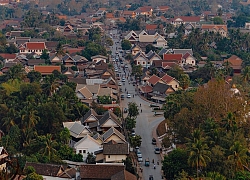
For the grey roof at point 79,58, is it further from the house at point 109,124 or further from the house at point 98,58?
the house at point 109,124

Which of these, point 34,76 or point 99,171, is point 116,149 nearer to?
point 99,171

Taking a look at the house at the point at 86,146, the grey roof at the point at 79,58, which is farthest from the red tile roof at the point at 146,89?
the house at the point at 86,146

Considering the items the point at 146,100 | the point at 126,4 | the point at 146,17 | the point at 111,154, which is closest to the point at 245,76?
the point at 146,100

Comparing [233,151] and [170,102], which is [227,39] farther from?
[233,151]

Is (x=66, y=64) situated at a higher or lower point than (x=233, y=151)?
lower

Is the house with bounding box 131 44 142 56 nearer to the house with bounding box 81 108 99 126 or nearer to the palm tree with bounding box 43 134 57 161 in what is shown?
the house with bounding box 81 108 99 126

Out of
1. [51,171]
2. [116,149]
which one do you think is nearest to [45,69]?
Result: [116,149]
